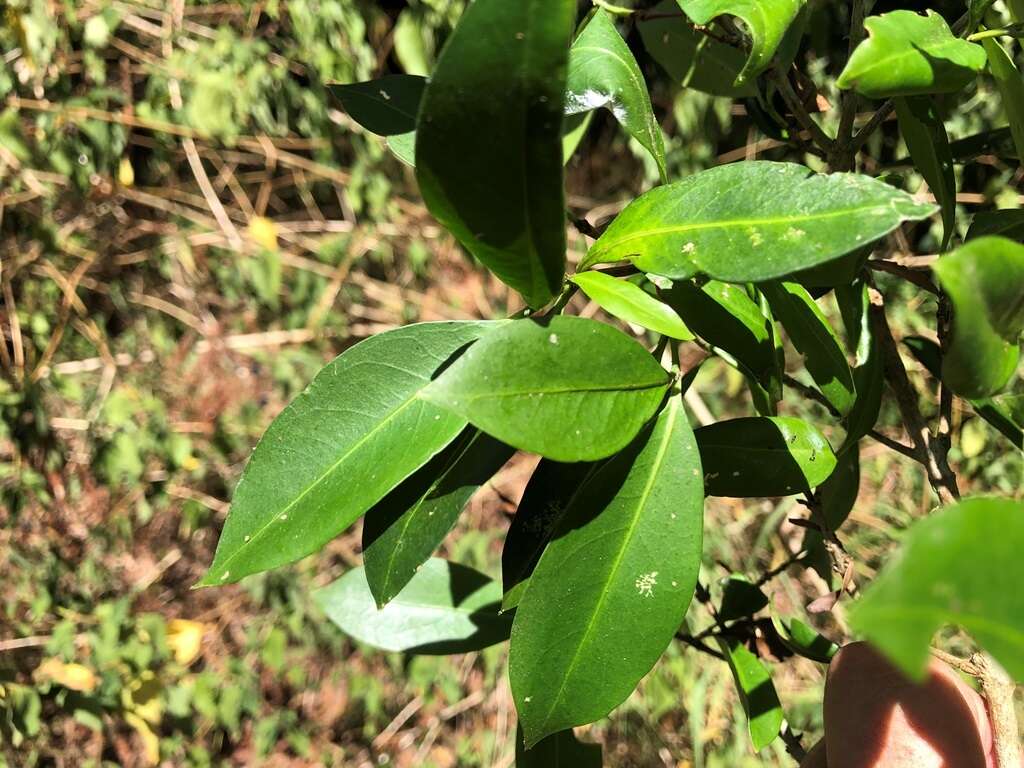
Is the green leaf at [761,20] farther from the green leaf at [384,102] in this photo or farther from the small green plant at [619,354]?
the green leaf at [384,102]

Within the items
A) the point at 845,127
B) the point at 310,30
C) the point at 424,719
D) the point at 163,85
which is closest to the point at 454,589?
the point at 845,127

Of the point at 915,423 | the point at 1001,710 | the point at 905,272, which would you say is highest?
the point at 905,272

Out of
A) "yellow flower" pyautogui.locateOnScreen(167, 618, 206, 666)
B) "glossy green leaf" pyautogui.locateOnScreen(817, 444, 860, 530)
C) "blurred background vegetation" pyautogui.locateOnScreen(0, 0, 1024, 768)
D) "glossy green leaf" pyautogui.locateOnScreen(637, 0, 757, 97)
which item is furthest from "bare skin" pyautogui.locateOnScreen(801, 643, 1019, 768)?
"yellow flower" pyautogui.locateOnScreen(167, 618, 206, 666)

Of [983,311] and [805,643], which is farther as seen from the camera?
[805,643]

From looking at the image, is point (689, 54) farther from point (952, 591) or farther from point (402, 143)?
point (952, 591)

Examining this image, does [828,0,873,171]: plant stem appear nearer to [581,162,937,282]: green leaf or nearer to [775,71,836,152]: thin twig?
[775,71,836,152]: thin twig

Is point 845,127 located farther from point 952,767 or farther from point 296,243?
point 296,243

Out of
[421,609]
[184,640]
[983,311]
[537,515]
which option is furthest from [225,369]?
[983,311]
